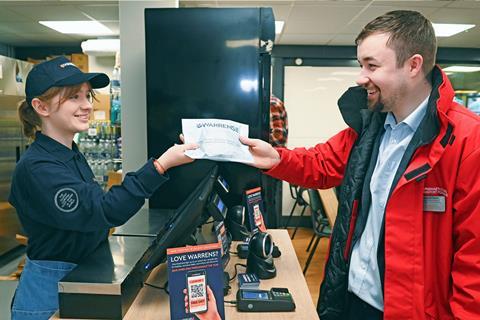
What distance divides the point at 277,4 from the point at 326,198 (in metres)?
1.96

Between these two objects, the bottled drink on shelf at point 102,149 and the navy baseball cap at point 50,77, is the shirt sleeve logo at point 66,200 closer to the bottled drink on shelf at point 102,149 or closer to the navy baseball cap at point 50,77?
the navy baseball cap at point 50,77

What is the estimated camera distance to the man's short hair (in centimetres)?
130

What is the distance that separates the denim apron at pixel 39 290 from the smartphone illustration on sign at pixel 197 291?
477 millimetres

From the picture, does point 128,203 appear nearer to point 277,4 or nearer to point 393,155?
point 393,155

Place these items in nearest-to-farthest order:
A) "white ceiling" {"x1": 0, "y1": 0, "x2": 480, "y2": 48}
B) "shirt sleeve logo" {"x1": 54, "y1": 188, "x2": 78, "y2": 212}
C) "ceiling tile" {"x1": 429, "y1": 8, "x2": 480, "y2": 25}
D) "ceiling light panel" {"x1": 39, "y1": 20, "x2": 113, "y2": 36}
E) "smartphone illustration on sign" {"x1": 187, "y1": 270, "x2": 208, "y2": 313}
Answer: "smartphone illustration on sign" {"x1": 187, "y1": 270, "x2": 208, "y2": 313} < "shirt sleeve logo" {"x1": 54, "y1": 188, "x2": 78, "y2": 212} < "white ceiling" {"x1": 0, "y1": 0, "x2": 480, "y2": 48} < "ceiling tile" {"x1": 429, "y1": 8, "x2": 480, "y2": 25} < "ceiling light panel" {"x1": 39, "y1": 20, "x2": 113, "y2": 36}

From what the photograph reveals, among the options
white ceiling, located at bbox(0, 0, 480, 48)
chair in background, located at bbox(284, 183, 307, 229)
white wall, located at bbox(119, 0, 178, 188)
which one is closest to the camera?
white wall, located at bbox(119, 0, 178, 188)

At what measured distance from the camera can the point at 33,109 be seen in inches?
56.2

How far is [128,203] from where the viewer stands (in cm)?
128

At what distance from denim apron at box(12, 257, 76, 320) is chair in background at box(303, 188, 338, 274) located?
2.81 meters

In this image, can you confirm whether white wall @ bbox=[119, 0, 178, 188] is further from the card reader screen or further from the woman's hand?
the card reader screen

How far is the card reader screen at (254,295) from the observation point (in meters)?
1.29

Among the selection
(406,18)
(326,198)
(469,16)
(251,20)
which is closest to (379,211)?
(406,18)

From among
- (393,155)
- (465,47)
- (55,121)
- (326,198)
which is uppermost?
(465,47)

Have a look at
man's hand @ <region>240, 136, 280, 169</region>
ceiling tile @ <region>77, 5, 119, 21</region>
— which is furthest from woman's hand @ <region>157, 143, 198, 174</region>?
ceiling tile @ <region>77, 5, 119, 21</region>
